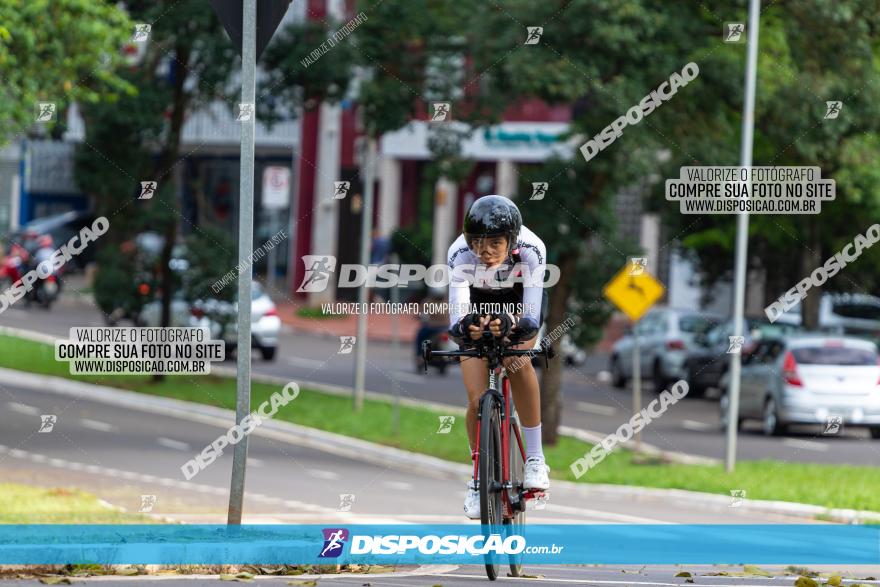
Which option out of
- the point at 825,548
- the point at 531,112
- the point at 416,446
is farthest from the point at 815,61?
the point at 531,112

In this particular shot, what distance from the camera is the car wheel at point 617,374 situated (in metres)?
34.7

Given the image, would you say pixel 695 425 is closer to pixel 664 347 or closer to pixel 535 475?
pixel 664 347

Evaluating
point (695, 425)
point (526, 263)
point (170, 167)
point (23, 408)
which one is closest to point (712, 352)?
point (695, 425)

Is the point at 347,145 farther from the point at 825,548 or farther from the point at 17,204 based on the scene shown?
the point at 825,548

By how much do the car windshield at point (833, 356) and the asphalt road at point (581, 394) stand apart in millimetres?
1231

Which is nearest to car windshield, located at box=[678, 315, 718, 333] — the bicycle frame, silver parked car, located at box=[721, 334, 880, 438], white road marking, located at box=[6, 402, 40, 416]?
silver parked car, located at box=[721, 334, 880, 438]

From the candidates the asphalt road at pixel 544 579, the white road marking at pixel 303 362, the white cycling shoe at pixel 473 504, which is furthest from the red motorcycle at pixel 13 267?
the white cycling shoe at pixel 473 504

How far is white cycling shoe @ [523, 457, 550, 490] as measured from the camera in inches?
373

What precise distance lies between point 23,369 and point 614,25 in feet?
42.6

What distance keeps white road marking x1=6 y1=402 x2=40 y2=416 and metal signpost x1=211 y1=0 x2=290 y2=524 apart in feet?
47.6

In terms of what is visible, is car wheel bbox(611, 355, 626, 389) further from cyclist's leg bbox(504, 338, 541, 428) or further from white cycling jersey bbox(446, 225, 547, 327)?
white cycling jersey bbox(446, 225, 547, 327)

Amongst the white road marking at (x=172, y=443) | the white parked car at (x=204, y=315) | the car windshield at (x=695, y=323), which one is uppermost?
the car windshield at (x=695, y=323)

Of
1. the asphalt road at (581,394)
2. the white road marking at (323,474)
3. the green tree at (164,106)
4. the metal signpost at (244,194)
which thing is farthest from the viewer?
the asphalt road at (581,394)

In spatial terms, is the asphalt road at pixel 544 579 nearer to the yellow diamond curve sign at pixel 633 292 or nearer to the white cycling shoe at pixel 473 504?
the white cycling shoe at pixel 473 504
